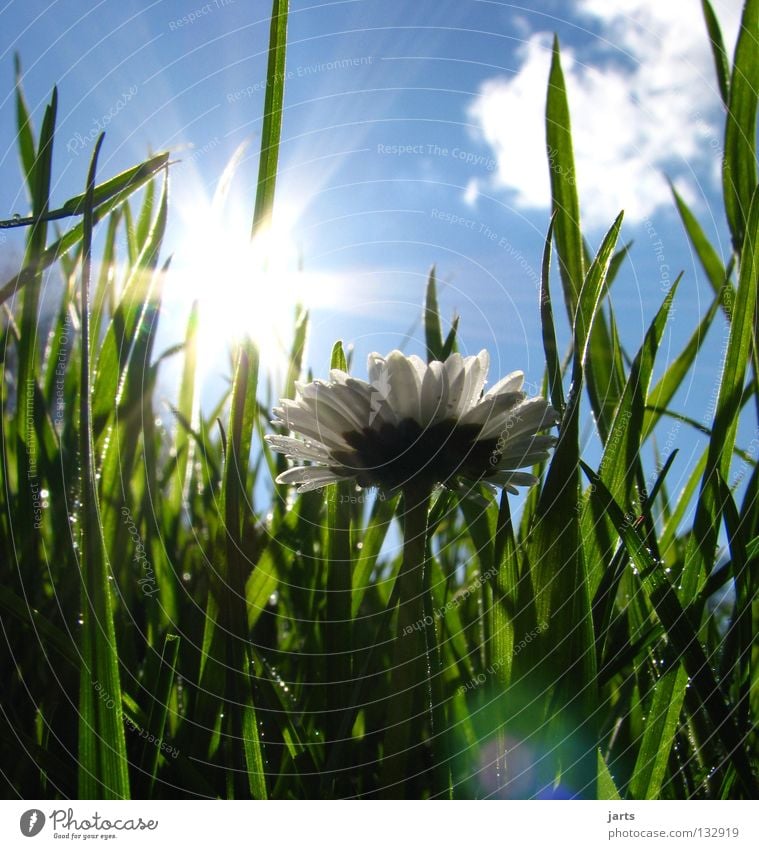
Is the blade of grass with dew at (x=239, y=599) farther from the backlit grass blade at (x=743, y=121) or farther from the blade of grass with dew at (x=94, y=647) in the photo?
the backlit grass blade at (x=743, y=121)

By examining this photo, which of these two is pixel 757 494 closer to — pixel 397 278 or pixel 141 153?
pixel 397 278

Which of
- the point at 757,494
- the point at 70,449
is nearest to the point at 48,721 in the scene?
the point at 70,449

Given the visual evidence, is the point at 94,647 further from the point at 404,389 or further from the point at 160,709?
the point at 404,389

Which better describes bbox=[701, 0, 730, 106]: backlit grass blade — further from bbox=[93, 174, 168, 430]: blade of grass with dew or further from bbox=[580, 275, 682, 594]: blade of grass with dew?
bbox=[93, 174, 168, 430]: blade of grass with dew

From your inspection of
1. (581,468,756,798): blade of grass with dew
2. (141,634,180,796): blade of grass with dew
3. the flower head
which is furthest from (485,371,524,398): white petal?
(141,634,180,796): blade of grass with dew

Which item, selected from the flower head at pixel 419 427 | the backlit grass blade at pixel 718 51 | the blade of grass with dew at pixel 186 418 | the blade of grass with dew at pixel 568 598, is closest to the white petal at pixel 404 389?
the flower head at pixel 419 427
